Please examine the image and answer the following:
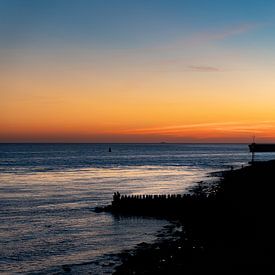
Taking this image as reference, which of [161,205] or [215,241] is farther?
[161,205]

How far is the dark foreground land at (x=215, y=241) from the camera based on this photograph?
24.0 m

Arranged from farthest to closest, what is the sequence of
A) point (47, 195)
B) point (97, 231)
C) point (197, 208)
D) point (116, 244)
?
point (47, 195) → point (197, 208) → point (97, 231) → point (116, 244)

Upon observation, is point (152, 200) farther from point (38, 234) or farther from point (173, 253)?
point (173, 253)

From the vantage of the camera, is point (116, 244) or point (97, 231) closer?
point (116, 244)

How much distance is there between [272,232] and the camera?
101ft

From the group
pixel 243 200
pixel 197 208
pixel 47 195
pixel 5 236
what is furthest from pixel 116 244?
pixel 47 195

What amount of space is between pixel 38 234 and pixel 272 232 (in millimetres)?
18900

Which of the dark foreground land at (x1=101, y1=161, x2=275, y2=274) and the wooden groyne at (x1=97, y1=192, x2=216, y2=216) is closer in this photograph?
the dark foreground land at (x1=101, y1=161, x2=275, y2=274)

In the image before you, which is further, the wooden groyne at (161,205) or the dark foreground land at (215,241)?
the wooden groyne at (161,205)

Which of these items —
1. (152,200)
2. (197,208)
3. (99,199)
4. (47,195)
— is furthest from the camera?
(47,195)

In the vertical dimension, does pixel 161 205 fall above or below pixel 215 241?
above

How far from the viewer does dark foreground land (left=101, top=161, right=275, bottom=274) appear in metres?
24.0

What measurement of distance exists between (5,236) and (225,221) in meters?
18.2

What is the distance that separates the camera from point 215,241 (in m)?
31.0
